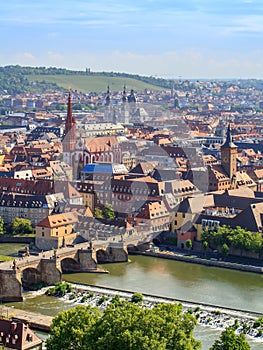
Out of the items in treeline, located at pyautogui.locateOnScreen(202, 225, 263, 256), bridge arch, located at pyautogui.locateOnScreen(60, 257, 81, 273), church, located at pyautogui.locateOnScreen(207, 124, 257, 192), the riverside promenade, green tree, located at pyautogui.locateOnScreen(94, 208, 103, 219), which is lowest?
the riverside promenade

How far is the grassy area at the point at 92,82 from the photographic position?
427ft

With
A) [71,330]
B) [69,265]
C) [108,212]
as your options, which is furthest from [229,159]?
[71,330]

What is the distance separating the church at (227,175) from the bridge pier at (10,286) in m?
15.3

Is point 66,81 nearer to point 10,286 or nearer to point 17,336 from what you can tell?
point 10,286

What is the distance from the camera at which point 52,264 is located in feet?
85.7

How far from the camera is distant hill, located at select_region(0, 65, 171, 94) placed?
130 metres

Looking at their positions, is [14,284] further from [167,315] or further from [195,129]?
[195,129]

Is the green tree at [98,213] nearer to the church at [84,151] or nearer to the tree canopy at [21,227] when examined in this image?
the tree canopy at [21,227]

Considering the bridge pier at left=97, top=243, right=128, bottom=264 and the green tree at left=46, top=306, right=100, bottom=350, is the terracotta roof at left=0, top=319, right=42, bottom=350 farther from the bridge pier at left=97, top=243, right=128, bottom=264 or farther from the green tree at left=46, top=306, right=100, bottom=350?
the bridge pier at left=97, top=243, right=128, bottom=264

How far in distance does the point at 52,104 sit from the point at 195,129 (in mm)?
A: 38606

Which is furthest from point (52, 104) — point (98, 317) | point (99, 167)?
point (98, 317)

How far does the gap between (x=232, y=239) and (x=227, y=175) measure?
34.1 feet

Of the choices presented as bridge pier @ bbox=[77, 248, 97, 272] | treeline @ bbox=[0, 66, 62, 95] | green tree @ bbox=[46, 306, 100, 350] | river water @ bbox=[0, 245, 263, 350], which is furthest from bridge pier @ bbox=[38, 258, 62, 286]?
treeline @ bbox=[0, 66, 62, 95]

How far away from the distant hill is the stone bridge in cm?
9765
